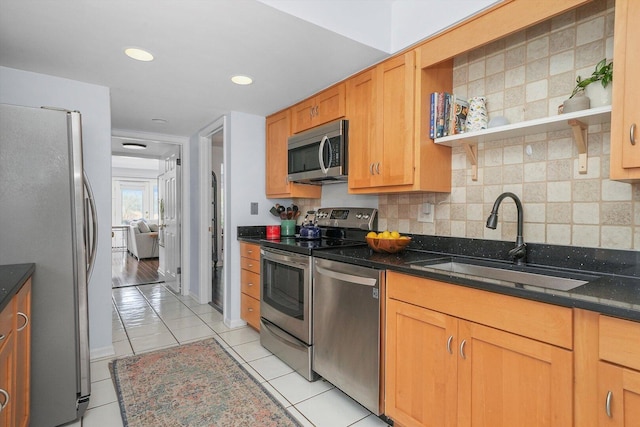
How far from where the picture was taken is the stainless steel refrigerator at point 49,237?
5.25ft

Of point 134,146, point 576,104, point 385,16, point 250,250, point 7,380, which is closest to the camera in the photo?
point 7,380

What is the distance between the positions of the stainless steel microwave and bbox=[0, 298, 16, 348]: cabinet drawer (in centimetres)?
196

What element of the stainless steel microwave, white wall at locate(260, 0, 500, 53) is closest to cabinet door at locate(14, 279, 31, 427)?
white wall at locate(260, 0, 500, 53)

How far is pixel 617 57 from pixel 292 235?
8.60ft

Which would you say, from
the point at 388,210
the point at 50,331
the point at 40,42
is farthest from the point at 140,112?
the point at 388,210

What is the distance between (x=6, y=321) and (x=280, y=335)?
1.66 metres

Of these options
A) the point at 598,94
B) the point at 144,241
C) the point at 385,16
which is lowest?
the point at 144,241

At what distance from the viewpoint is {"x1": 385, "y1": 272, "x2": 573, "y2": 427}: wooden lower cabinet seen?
1.13m

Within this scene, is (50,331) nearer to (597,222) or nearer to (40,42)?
(40,42)

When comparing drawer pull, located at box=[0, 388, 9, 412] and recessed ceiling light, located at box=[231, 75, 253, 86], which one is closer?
drawer pull, located at box=[0, 388, 9, 412]

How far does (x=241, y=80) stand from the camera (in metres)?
2.52

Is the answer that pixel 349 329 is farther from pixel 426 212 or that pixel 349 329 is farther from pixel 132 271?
pixel 132 271

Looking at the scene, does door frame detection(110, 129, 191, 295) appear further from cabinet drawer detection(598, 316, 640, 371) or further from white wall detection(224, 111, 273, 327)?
cabinet drawer detection(598, 316, 640, 371)

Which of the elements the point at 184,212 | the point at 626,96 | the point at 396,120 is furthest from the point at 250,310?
the point at 626,96
